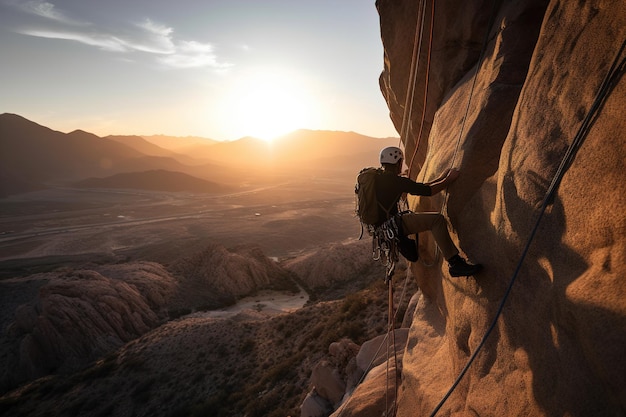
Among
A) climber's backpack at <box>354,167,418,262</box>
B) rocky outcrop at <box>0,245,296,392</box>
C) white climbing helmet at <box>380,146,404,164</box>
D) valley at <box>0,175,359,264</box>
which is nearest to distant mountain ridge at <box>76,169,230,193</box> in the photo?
valley at <box>0,175,359,264</box>

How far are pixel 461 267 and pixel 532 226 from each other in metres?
1.20

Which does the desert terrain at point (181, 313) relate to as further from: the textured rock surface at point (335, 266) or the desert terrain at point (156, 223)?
the desert terrain at point (156, 223)

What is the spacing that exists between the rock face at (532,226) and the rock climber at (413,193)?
14.1 inches

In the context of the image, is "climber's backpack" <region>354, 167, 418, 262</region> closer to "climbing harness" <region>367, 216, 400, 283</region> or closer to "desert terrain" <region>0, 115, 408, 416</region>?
"climbing harness" <region>367, 216, 400, 283</region>

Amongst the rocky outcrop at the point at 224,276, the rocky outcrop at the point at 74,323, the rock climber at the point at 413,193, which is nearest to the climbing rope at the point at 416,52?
the rock climber at the point at 413,193

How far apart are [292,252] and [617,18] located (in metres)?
56.4

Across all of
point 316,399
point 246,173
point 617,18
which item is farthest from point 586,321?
point 246,173

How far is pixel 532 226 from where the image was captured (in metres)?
3.77

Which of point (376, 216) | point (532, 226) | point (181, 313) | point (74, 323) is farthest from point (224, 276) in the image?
point (532, 226)

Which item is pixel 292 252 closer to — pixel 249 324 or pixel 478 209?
pixel 249 324

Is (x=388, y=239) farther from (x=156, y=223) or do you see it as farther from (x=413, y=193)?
(x=156, y=223)

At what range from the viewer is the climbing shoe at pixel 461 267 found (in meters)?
4.58

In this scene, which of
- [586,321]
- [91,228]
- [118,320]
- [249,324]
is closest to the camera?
[586,321]

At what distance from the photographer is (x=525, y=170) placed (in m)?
3.98
